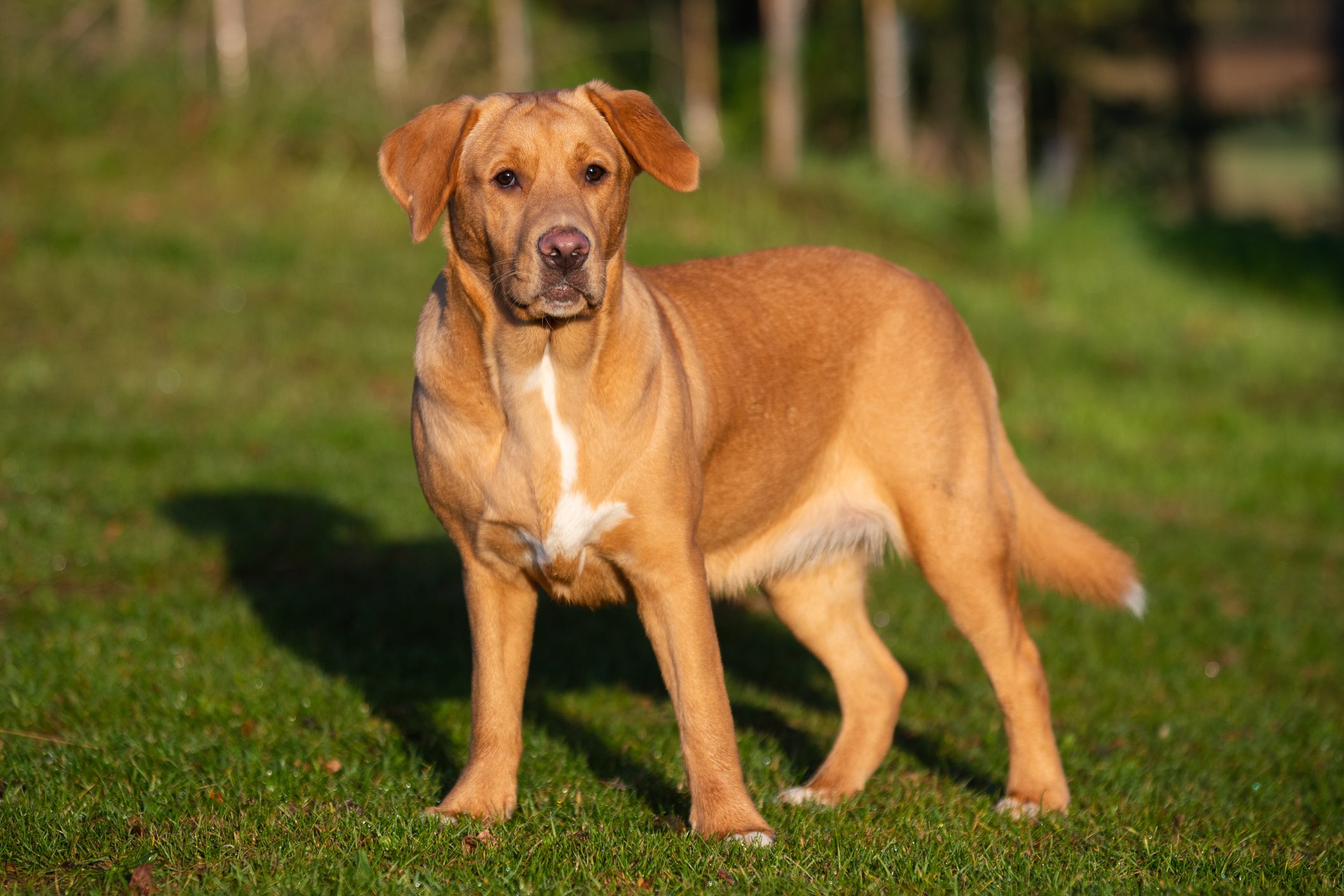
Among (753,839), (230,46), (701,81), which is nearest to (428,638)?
Result: (753,839)

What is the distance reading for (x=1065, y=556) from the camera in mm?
5730

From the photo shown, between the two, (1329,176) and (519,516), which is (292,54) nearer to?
(519,516)

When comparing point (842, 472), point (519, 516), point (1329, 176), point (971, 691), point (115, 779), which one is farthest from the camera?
point (1329, 176)

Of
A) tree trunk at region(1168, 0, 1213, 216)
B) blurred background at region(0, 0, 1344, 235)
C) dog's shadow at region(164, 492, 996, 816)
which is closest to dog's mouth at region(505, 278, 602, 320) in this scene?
dog's shadow at region(164, 492, 996, 816)

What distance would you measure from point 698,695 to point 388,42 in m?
13.6

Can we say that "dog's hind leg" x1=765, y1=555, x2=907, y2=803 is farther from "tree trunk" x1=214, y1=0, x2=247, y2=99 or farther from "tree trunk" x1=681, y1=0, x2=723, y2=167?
"tree trunk" x1=681, y1=0, x2=723, y2=167

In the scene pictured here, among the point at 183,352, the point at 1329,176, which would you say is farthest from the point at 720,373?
the point at 1329,176

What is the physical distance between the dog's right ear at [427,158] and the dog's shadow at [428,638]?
198cm

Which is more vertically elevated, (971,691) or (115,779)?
(115,779)

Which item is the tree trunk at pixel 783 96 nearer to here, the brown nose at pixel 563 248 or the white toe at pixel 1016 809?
the white toe at pixel 1016 809

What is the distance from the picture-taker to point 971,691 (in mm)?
6957

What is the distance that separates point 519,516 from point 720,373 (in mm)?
993

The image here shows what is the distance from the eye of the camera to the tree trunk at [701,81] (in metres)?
18.9

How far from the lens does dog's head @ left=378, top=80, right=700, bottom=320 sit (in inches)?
166
